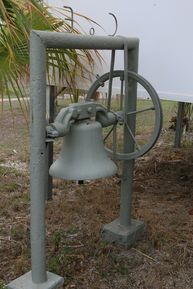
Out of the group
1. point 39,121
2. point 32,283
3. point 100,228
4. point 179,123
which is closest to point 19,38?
point 39,121

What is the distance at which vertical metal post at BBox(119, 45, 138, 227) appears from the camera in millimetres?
2371

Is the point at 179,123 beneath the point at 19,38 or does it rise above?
beneath

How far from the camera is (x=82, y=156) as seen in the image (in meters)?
2.01

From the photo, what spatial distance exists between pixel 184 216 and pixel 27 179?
1621mm

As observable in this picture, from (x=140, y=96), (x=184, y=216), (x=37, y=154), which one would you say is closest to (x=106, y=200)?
(x=184, y=216)

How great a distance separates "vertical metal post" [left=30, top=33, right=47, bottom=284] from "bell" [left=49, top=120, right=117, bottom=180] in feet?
0.52

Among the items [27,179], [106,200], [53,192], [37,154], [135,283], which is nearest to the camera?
[37,154]

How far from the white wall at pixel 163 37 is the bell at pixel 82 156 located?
0.95m

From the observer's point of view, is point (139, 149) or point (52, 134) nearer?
point (52, 134)

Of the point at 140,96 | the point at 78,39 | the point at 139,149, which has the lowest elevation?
the point at 139,149

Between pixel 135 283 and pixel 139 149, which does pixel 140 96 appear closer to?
pixel 139 149

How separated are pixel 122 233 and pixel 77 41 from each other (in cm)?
132

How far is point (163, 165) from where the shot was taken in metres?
4.80

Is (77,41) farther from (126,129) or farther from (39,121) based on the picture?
(126,129)
